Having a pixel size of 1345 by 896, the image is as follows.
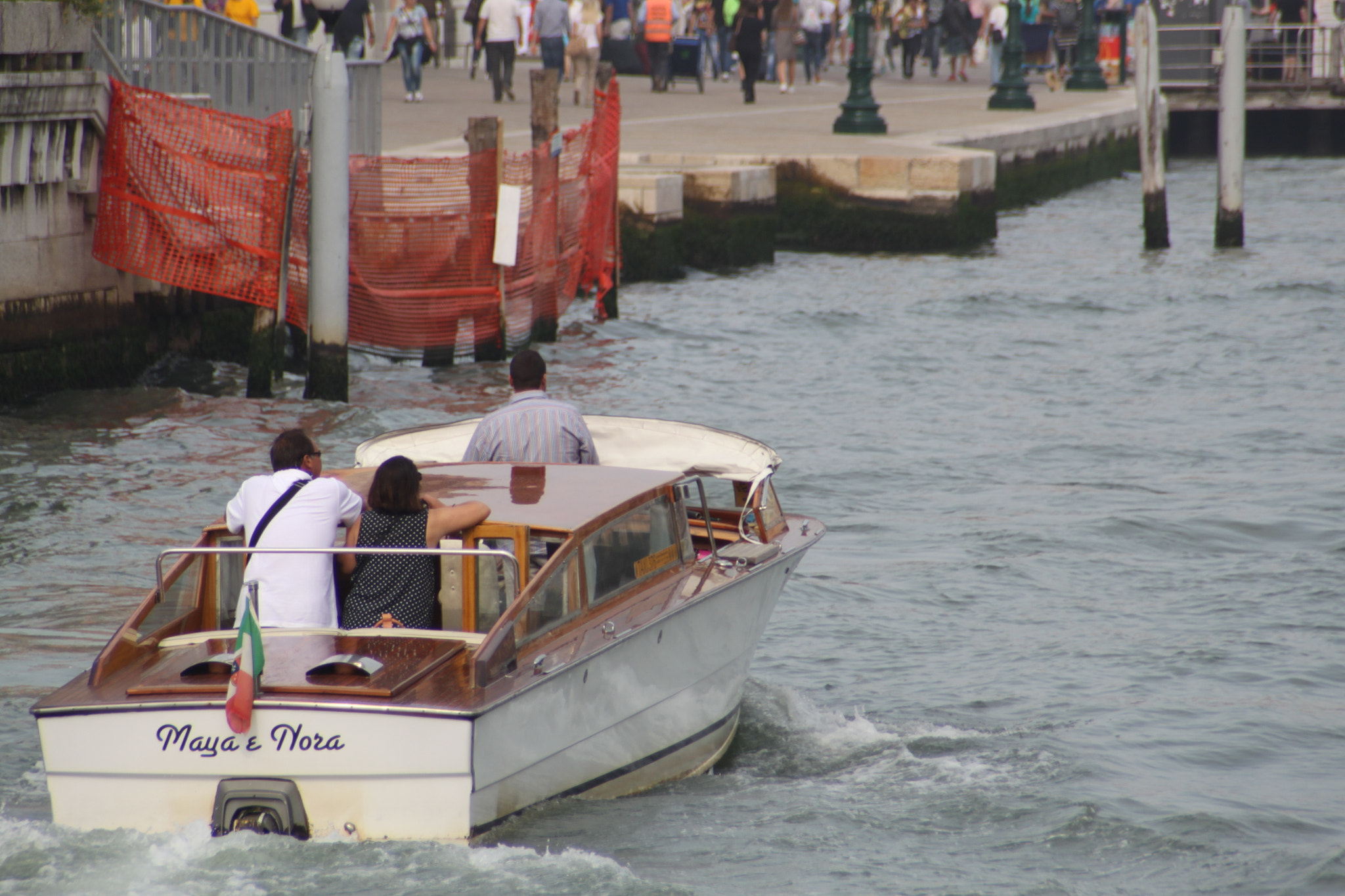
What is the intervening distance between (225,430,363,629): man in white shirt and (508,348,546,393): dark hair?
51.5 inches

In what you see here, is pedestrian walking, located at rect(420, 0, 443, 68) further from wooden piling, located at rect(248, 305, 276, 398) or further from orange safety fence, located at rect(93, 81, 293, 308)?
wooden piling, located at rect(248, 305, 276, 398)

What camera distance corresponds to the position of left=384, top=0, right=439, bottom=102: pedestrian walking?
27.4 metres

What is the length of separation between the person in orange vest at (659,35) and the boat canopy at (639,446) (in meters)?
24.8

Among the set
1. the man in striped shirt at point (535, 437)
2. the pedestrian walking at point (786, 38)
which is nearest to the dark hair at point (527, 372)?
the man in striped shirt at point (535, 437)

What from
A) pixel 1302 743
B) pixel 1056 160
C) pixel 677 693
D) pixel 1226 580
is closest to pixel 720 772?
pixel 677 693

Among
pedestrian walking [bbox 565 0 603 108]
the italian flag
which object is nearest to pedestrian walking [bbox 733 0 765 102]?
pedestrian walking [bbox 565 0 603 108]

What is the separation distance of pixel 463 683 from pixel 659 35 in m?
27.6

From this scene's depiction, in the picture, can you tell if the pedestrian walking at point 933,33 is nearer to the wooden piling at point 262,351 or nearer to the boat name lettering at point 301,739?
the wooden piling at point 262,351

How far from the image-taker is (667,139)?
23484mm

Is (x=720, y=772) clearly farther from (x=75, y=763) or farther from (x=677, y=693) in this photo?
(x=75, y=763)

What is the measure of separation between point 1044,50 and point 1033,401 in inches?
1154

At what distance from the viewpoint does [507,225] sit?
14.2 m

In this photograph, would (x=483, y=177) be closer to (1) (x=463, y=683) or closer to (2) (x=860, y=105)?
(1) (x=463, y=683)

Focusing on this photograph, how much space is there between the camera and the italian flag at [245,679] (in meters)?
4.95
